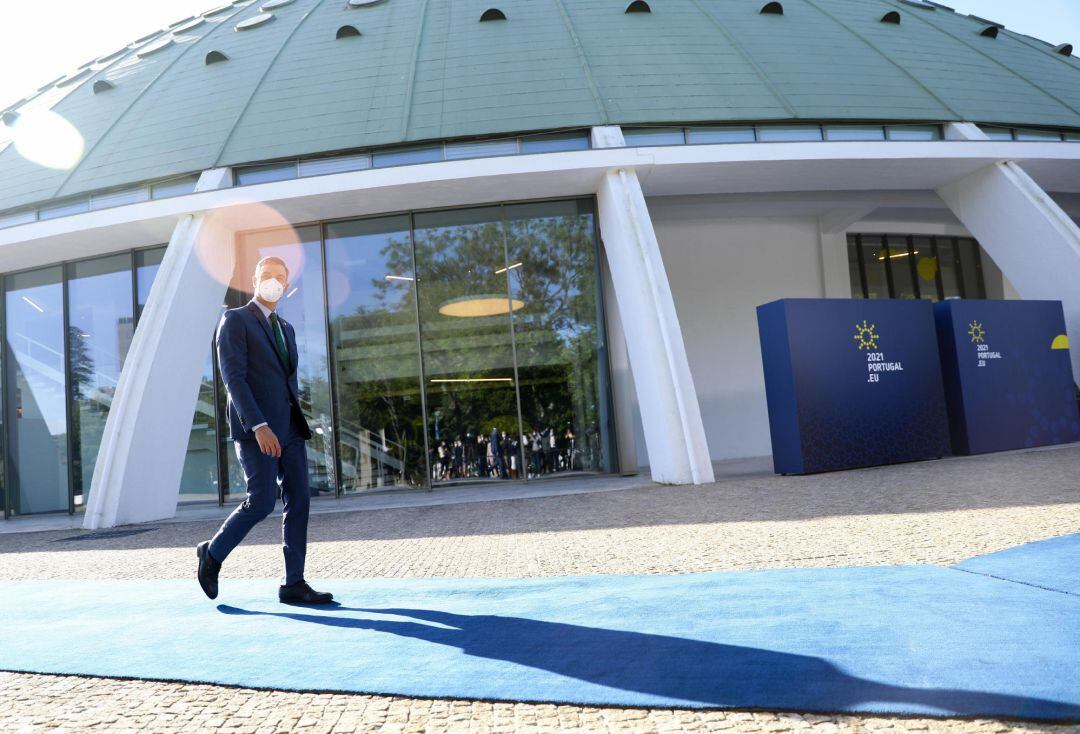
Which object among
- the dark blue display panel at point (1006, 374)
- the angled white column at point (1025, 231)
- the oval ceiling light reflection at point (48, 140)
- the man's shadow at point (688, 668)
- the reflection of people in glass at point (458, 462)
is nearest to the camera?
the man's shadow at point (688, 668)

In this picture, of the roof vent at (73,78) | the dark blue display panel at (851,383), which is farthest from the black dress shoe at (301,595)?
the roof vent at (73,78)

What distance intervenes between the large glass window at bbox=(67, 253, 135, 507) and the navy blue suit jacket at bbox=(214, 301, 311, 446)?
1100 centimetres

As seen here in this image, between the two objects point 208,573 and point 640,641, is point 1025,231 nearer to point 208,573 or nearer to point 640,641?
point 640,641

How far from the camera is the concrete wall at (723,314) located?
52.7 ft

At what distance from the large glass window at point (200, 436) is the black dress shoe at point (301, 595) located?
9.95m

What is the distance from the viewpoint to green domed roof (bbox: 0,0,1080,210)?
41.7 ft

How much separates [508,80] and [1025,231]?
9.47m

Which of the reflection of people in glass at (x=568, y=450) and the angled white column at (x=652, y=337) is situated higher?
the angled white column at (x=652, y=337)

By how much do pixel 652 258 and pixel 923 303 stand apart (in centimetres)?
432

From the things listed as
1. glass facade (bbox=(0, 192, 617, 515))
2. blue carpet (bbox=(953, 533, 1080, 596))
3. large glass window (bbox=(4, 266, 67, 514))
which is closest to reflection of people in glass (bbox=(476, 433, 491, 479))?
glass facade (bbox=(0, 192, 617, 515))

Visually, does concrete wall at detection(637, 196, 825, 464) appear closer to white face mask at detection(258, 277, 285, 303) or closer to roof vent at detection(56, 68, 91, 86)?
roof vent at detection(56, 68, 91, 86)

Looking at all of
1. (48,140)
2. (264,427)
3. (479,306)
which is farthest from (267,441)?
(48,140)

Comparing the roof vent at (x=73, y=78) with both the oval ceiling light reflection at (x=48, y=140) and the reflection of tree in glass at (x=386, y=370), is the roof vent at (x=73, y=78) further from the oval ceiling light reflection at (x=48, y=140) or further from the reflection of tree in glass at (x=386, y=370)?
the reflection of tree in glass at (x=386, y=370)

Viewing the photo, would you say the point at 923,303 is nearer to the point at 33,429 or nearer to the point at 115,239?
the point at 115,239
